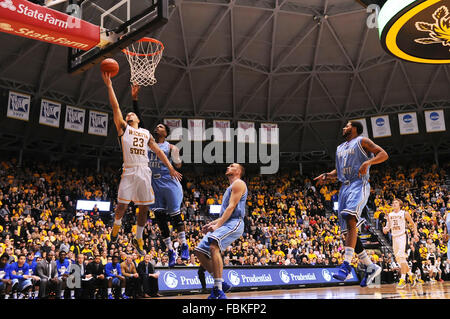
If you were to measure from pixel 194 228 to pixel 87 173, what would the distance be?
892 centimetres

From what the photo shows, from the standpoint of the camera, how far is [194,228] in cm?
1866

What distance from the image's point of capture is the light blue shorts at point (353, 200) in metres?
6.50

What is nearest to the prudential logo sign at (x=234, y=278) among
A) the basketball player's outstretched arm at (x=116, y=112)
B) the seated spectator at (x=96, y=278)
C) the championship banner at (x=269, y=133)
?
the seated spectator at (x=96, y=278)

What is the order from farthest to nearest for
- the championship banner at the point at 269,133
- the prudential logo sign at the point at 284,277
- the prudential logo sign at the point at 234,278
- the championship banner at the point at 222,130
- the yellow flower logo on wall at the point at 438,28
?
the championship banner at the point at 269,133
the championship banner at the point at 222,130
the prudential logo sign at the point at 284,277
the prudential logo sign at the point at 234,278
the yellow flower logo on wall at the point at 438,28

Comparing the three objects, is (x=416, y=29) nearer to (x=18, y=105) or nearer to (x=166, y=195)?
(x=166, y=195)

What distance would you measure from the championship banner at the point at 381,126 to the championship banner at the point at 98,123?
13948 millimetres

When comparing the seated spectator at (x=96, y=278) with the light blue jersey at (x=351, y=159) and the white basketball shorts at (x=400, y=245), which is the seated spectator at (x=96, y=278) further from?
the light blue jersey at (x=351, y=159)

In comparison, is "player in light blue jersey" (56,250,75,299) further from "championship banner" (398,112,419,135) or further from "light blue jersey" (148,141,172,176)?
"championship banner" (398,112,419,135)

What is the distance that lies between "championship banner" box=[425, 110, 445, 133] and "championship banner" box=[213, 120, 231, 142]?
34.5 feet

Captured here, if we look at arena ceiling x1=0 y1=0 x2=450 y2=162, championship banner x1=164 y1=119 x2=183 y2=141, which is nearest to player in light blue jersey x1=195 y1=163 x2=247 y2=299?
arena ceiling x1=0 y1=0 x2=450 y2=162

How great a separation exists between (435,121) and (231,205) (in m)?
20.4

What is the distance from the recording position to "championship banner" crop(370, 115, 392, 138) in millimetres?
23109

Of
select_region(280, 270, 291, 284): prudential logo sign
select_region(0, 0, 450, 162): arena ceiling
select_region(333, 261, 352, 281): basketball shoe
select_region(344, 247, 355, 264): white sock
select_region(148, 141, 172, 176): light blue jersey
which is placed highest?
select_region(0, 0, 450, 162): arena ceiling
